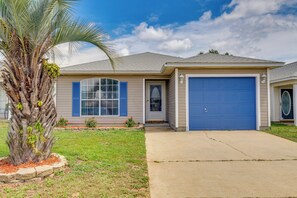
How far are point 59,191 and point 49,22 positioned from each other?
10.2ft

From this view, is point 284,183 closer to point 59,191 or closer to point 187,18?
point 59,191

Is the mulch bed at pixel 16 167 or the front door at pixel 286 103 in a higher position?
the front door at pixel 286 103

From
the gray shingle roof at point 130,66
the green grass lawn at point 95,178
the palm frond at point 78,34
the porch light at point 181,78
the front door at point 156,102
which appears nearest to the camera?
the green grass lawn at point 95,178

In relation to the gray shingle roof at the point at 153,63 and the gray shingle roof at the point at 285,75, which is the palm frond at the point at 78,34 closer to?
the gray shingle roof at the point at 153,63

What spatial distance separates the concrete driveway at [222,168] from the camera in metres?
3.57

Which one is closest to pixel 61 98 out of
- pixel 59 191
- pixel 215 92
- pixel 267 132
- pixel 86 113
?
pixel 86 113

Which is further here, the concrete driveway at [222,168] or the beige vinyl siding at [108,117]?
the beige vinyl siding at [108,117]

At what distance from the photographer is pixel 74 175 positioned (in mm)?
4199

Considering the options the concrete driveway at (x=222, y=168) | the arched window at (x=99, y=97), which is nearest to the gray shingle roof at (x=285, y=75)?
the concrete driveway at (x=222, y=168)

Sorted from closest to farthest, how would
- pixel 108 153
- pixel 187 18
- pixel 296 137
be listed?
pixel 108 153 < pixel 296 137 < pixel 187 18

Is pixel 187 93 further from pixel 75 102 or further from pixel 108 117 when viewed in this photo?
pixel 75 102

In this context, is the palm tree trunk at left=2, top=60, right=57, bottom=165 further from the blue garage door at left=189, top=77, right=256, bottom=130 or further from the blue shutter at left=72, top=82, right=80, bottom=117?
the blue shutter at left=72, top=82, right=80, bottom=117

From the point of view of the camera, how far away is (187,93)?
10.1m

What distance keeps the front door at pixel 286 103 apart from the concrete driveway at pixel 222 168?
7.69 meters
